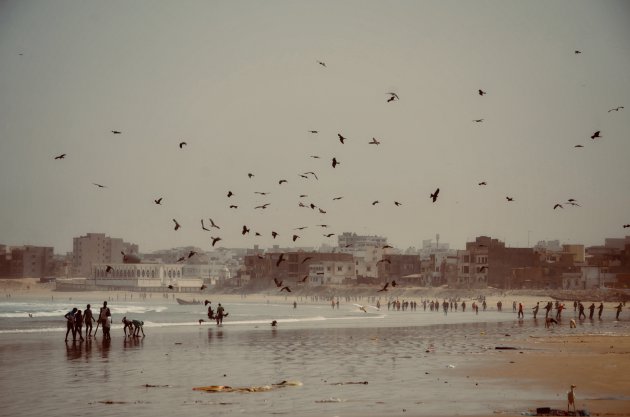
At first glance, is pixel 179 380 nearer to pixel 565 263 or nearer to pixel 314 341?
pixel 314 341

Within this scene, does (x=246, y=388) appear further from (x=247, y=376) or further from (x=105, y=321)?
(x=105, y=321)

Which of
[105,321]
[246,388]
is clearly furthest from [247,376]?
[105,321]

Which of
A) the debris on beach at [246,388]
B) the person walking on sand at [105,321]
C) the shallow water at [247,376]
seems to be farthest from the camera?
the person walking on sand at [105,321]

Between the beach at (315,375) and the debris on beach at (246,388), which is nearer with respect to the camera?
the beach at (315,375)

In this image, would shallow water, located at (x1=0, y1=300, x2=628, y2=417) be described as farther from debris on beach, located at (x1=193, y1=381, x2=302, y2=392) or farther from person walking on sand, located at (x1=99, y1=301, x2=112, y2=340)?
person walking on sand, located at (x1=99, y1=301, x2=112, y2=340)

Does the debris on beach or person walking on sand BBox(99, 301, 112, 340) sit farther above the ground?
person walking on sand BBox(99, 301, 112, 340)

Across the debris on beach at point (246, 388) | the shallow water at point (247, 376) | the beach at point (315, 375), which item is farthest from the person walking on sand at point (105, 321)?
the debris on beach at point (246, 388)

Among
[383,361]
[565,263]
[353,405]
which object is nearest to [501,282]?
[565,263]

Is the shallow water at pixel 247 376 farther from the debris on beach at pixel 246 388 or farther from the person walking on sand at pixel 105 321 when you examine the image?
the person walking on sand at pixel 105 321

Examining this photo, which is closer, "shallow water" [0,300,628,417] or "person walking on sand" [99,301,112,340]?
"shallow water" [0,300,628,417]

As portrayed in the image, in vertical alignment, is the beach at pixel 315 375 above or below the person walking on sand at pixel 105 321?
below

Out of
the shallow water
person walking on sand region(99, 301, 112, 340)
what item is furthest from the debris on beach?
person walking on sand region(99, 301, 112, 340)

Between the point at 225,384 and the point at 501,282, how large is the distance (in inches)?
6066

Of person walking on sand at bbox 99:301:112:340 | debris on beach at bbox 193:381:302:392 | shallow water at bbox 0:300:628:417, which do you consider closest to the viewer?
shallow water at bbox 0:300:628:417
